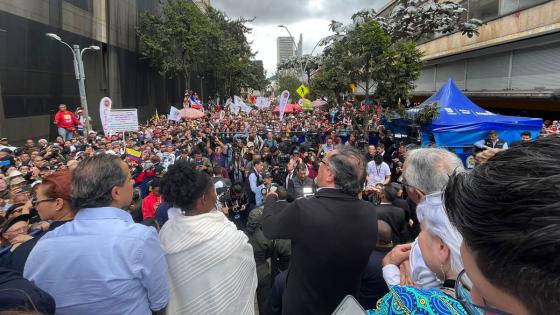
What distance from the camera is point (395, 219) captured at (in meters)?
3.66

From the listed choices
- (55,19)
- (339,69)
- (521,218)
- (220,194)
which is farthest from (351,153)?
(55,19)

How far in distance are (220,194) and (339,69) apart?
842cm

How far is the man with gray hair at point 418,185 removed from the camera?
162 centimetres

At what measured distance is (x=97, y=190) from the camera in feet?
6.24

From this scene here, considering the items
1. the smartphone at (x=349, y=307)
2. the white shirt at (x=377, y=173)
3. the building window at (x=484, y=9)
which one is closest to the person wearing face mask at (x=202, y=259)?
the smartphone at (x=349, y=307)

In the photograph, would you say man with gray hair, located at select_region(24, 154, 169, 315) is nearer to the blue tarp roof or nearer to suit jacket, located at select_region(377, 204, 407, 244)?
suit jacket, located at select_region(377, 204, 407, 244)

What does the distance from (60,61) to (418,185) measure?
21.9 meters

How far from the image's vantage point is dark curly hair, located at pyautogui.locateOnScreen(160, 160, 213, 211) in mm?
2273

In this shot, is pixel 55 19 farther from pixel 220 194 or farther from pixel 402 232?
pixel 402 232

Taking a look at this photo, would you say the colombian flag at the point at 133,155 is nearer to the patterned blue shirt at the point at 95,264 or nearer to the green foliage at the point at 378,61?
the green foliage at the point at 378,61

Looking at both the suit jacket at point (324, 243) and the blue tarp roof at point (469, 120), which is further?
the blue tarp roof at point (469, 120)

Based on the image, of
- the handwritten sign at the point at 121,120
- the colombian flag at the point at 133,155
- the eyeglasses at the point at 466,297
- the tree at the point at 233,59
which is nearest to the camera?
the eyeglasses at the point at 466,297

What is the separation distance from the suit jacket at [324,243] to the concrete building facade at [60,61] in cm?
1694

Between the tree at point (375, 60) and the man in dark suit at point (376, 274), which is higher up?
the tree at point (375, 60)
